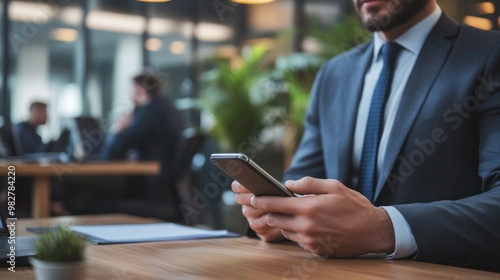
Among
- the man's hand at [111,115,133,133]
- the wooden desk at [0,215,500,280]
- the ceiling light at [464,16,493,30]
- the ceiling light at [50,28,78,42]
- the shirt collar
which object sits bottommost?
the wooden desk at [0,215,500,280]

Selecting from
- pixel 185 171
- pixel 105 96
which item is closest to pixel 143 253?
pixel 185 171

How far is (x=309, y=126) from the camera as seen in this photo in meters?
1.98

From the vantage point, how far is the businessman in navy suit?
44.0 inches

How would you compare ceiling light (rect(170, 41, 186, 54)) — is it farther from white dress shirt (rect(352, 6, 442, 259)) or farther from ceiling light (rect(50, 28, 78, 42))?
white dress shirt (rect(352, 6, 442, 259))

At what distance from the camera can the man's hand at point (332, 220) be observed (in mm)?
1088

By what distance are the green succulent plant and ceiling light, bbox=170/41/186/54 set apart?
27.0 ft

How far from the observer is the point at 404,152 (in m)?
1.57

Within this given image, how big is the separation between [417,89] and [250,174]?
72cm

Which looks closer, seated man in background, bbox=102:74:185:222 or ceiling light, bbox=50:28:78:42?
seated man in background, bbox=102:74:185:222

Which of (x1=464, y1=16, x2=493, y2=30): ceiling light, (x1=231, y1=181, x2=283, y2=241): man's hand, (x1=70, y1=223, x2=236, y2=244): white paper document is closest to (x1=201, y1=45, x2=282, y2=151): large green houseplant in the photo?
(x1=464, y1=16, x2=493, y2=30): ceiling light

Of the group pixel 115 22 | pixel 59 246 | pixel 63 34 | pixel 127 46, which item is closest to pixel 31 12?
pixel 63 34

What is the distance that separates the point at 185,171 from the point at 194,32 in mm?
4644

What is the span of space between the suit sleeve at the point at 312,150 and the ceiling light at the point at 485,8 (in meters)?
1.12

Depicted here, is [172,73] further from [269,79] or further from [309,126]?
[309,126]
